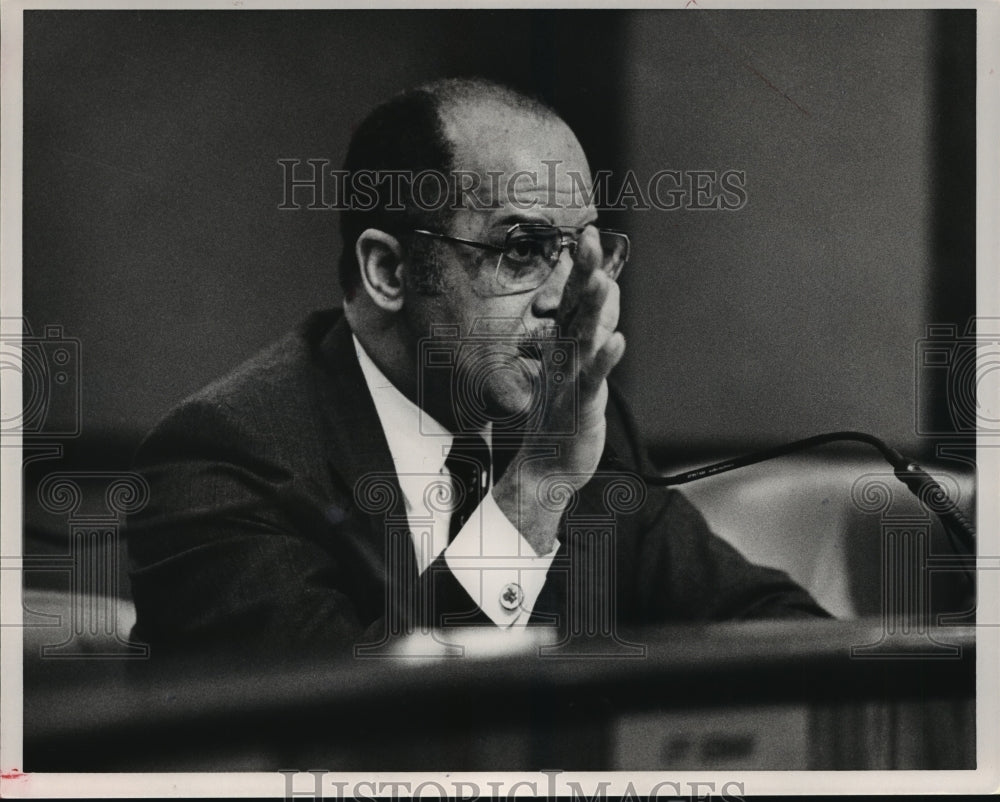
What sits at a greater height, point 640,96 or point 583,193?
point 640,96


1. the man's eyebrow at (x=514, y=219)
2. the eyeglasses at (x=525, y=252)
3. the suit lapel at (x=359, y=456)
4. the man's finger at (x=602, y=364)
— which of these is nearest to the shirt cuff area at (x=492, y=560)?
the suit lapel at (x=359, y=456)

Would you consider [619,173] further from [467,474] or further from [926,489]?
[926,489]

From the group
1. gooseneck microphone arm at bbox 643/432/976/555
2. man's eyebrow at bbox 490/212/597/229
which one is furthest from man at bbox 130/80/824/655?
gooseneck microphone arm at bbox 643/432/976/555

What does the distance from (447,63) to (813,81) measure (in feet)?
2.38

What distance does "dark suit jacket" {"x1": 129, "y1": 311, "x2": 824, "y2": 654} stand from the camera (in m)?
1.98

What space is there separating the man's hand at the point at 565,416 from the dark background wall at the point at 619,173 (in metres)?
0.07

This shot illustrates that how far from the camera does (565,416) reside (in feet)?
6.57

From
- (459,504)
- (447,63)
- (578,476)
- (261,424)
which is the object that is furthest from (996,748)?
(447,63)

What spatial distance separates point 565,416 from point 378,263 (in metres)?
0.47

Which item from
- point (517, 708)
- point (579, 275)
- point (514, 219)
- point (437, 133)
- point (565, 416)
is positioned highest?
point (437, 133)

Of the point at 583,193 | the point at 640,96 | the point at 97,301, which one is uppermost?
the point at 640,96

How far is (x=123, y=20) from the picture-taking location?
2.00 m

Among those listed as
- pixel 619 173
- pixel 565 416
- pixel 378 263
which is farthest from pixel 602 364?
pixel 378 263

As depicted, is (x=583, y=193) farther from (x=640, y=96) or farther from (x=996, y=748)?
(x=996, y=748)
